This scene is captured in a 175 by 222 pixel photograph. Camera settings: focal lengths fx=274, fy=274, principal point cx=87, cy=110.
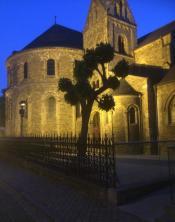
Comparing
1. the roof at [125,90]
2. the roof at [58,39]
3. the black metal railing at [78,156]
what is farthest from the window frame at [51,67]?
the black metal railing at [78,156]

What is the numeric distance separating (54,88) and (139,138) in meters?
12.8

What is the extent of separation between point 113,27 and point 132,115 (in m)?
11.8

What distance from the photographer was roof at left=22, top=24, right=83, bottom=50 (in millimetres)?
34000

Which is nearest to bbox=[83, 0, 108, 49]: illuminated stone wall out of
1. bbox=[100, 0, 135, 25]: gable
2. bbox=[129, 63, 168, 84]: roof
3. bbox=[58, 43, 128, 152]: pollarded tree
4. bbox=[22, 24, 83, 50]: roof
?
bbox=[100, 0, 135, 25]: gable

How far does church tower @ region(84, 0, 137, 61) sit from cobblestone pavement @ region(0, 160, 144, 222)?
938 inches

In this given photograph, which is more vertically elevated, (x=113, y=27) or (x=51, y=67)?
(x=113, y=27)

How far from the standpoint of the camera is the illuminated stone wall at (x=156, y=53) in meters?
29.5

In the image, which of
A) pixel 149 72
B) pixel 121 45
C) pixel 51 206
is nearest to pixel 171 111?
pixel 149 72

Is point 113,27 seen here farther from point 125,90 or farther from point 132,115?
point 132,115

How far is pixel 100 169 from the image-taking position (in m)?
8.00

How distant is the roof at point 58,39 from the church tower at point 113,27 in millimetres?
2454

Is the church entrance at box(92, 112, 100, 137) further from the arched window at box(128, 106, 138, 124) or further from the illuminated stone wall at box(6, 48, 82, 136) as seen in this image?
the arched window at box(128, 106, 138, 124)

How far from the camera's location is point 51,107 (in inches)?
1280

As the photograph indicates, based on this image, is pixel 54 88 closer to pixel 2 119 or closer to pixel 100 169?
pixel 2 119
